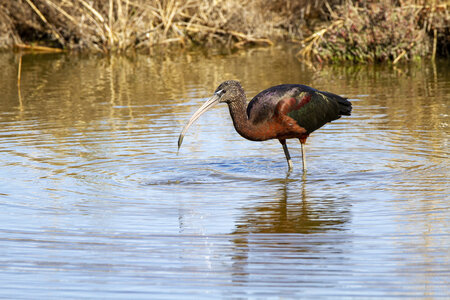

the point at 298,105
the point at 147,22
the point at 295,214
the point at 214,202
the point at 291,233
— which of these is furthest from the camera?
the point at 147,22

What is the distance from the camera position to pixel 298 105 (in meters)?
8.70

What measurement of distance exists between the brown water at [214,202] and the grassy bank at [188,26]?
431 centimetres

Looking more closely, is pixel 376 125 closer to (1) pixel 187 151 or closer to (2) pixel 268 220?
(1) pixel 187 151

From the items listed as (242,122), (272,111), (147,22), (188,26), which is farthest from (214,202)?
(188,26)

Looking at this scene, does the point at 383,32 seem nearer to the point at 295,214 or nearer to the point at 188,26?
the point at 188,26

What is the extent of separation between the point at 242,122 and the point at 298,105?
29.3 inches

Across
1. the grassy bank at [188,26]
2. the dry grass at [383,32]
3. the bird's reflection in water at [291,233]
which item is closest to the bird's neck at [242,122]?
the bird's reflection in water at [291,233]

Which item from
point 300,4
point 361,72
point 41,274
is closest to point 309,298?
point 41,274

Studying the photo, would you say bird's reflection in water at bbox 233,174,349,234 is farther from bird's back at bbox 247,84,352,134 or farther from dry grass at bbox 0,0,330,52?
dry grass at bbox 0,0,330,52

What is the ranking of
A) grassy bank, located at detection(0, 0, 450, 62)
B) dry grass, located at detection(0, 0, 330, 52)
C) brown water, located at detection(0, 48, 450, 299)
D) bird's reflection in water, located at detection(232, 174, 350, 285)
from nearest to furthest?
brown water, located at detection(0, 48, 450, 299)
bird's reflection in water, located at detection(232, 174, 350, 285)
grassy bank, located at detection(0, 0, 450, 62)
dry grass, located at detection(0, 0, 330, 52)

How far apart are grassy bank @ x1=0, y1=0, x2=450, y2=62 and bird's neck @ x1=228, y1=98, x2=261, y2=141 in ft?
33.2

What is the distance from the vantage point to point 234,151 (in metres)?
9.80

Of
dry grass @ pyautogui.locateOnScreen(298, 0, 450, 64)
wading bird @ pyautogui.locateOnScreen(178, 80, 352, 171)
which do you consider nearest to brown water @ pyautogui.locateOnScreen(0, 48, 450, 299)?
wading bird @ pyautogui.locateOnScreen(178, 80, 352, 171)

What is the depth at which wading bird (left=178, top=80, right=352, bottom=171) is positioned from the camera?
8.30m
